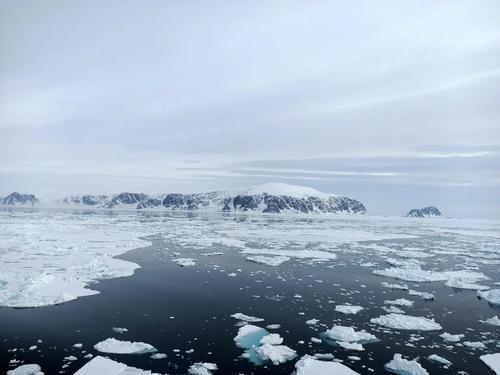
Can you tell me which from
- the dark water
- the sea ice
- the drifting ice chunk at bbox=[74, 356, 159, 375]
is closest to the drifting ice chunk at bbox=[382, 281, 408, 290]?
the dark water

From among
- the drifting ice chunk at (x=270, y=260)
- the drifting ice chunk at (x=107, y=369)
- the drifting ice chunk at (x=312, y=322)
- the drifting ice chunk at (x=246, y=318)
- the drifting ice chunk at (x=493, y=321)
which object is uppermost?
the drifting ice chunk at (x=107, y=369)

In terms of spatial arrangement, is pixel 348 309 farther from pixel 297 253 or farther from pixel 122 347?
pixel 297 253

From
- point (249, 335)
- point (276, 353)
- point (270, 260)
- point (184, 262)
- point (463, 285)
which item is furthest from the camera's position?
point (270, 260)

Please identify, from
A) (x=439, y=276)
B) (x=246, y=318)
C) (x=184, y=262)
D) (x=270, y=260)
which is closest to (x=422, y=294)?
(x=439, y=276)

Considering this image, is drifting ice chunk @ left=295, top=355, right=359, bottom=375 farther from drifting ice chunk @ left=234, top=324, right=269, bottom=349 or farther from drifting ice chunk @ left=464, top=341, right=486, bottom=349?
drifting ice chunk @ left=464, top=341, right=486, bottom=349

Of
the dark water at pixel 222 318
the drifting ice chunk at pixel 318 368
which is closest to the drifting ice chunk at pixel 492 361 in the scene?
the dark water at pixel 222 318

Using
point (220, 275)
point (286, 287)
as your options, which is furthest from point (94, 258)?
point (286, 287)

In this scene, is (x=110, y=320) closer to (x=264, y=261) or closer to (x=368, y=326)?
(x=368, y=326)

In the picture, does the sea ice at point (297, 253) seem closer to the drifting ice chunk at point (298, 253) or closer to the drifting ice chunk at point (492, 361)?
the drifting ice chunk at point (298, 253)
